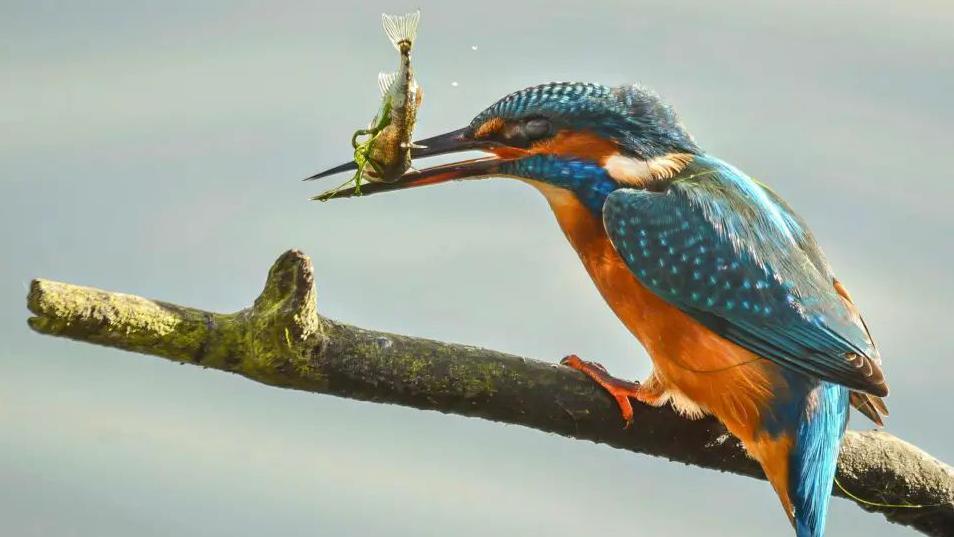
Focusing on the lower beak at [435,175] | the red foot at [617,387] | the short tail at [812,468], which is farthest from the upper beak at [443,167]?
the short tail at [812,468]

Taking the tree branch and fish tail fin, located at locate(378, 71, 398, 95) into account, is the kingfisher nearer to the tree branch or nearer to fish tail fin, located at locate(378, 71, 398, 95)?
the tree branch

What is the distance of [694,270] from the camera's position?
247 centimetres

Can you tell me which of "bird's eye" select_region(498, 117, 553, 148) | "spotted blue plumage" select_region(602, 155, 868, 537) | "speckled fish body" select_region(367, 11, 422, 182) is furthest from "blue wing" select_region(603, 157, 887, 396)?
"speckled fish body" select_region(367, 11, 422, 182)

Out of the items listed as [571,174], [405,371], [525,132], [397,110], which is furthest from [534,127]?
[405,371]

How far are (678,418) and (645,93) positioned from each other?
0.65 metres

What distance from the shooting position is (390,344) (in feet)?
6.77

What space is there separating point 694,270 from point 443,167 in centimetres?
52

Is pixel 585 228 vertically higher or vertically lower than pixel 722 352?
higher

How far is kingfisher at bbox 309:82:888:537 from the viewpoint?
7.80 ft

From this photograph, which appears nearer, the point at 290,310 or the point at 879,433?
the point at 290,310

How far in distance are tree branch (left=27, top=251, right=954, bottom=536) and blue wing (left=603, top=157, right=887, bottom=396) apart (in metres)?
0.23

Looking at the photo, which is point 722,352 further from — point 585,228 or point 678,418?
point 585,228

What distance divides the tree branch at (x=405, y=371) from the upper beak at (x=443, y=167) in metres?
0.49

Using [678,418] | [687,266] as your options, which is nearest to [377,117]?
[687,266]
